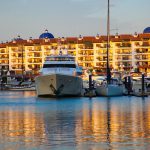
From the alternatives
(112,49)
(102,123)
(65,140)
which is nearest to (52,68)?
(102,123)

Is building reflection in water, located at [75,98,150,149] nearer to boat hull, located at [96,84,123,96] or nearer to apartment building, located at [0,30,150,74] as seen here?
boat hull, located at [96,84,123,96]

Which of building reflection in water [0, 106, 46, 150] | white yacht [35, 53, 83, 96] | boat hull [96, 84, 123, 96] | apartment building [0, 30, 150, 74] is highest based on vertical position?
apartment building [0, 30, 150, 74]

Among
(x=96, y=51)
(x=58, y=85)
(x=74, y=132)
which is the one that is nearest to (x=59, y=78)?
(x=58, y=85)

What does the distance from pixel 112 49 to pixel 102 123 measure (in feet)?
488

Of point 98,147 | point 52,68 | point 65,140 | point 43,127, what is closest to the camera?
point 98,147

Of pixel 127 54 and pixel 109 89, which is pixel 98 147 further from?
pixel 127 54

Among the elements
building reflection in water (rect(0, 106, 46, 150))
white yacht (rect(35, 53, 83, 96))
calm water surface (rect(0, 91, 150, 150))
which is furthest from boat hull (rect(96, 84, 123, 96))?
building reflection in water (rect(0, 106, 46, 150))

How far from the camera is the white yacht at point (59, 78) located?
72938 mm

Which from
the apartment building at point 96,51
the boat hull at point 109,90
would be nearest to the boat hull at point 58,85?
the boat hull at point 109,90

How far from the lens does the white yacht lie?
7294 centimetres

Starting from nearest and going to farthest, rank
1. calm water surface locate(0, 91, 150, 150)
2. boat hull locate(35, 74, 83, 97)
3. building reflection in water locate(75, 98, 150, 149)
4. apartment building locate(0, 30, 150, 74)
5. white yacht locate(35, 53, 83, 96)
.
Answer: calm water surface locate(0, 91, 150, 150) < building reflection in water locate(75, 98, 150, 149) < boat hull locate(35, 74, 83, 97) < white yacht locate(35, 53, 83, 96) < apartment building locate(0, 30, 150, 74)

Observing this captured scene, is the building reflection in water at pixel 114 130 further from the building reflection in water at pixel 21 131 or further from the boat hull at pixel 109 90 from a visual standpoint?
the boat hull at pixel 109 90

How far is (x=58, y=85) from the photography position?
73.0m

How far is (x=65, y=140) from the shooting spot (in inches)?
1176
